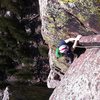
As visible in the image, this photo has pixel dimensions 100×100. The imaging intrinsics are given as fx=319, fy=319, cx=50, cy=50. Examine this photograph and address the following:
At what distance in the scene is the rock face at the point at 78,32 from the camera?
27.6 feet

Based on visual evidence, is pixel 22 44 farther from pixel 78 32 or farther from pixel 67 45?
pixel 67 45

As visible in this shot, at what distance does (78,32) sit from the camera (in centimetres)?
952

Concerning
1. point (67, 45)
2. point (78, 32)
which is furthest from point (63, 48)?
point (78, 32)

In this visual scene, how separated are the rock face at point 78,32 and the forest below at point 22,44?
849cm

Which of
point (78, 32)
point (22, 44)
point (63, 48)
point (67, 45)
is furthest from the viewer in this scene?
point (22, 44)

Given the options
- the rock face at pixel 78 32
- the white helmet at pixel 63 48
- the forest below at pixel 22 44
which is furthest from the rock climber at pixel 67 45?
the forest below at pixel 22 44

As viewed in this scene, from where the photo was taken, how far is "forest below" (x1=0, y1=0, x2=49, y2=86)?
1897 centimetres

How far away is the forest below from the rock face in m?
8.49

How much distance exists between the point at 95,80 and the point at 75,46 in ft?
4.97

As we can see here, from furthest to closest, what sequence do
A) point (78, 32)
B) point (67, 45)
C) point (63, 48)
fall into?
1. point (78, 32)
2. point (67, 45)
3. point (63, 48)

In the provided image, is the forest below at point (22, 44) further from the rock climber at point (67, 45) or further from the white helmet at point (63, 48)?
the white helmet at point (63, 48)

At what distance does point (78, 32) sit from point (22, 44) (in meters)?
11.0

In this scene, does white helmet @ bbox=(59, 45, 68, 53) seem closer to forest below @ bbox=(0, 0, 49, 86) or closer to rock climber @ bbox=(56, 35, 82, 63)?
rock climber @ bbox=(56, 35, 82, 63)

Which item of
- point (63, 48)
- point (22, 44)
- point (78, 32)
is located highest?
point (78, 32)
